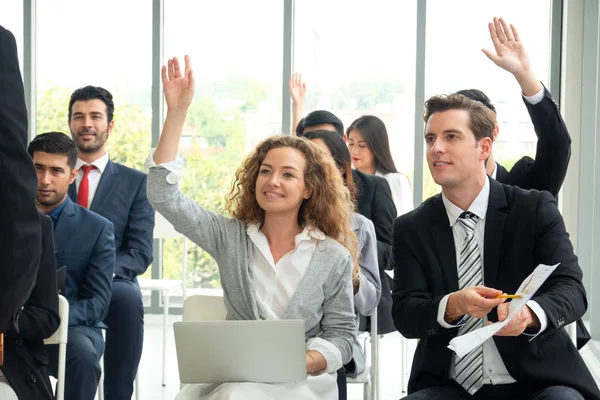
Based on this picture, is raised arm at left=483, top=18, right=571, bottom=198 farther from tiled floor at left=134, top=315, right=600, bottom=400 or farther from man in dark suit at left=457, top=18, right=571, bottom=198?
tiled floor at left=134, top=315, right=600, bottom=400

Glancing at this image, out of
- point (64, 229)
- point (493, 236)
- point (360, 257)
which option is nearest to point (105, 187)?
point (64, 229)

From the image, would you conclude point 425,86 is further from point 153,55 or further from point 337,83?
point 153,55

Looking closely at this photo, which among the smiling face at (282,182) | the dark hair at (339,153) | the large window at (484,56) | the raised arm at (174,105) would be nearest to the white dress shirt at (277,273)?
the smiling face at (282,182)

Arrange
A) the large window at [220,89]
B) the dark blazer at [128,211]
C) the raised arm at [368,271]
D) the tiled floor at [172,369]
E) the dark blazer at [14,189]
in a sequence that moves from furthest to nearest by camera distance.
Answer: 1. the large window at [220,89]
2. the tiled floor at [172,369]
3. the dark blazer at [128,211]
4. the raised arm at [368,271]
5. the dark blazer at [14,189]

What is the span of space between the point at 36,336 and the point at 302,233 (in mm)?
961

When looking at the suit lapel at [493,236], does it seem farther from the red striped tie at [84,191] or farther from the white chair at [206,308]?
the red striped tie at [84,191]

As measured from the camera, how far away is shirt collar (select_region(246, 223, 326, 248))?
9.75 feet

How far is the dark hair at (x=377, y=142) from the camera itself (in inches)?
206

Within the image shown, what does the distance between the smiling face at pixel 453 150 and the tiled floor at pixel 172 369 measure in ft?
8.41

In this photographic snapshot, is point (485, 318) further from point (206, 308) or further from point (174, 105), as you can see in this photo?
point (174, 105)

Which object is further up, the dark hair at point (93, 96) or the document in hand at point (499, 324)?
the dark hair at point (93, 96)

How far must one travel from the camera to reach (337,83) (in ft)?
24.1

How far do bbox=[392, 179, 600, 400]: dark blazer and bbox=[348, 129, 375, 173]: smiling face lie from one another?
8.26 ft

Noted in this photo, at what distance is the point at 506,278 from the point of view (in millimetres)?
2566
